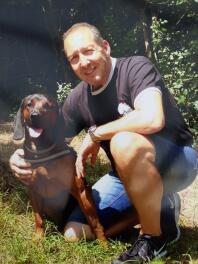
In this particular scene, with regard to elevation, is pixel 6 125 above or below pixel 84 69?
below

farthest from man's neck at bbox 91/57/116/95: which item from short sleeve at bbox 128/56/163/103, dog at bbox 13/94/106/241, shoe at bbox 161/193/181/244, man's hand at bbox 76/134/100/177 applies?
shoe at bbox 161/193/181/244

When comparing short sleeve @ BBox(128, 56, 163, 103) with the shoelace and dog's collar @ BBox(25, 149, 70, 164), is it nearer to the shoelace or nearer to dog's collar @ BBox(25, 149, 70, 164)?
dog's collar @ BBox(25, 149, 70, 164)

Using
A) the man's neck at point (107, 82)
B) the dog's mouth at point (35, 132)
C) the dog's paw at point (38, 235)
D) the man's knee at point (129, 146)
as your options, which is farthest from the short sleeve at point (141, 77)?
the dog's paw at point (38, 235)

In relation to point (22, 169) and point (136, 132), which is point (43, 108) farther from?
point (136, 132)

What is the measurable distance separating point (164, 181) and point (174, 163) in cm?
13

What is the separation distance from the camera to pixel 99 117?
8.45 feet

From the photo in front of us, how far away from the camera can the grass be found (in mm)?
2461

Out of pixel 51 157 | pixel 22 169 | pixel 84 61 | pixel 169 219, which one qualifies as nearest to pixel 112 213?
pixel 169 219

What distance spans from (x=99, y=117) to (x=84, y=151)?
226 mm

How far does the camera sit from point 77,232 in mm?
2707

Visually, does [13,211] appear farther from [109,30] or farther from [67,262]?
[109,30]

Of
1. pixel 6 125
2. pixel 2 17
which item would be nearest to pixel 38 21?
pixel 2 17

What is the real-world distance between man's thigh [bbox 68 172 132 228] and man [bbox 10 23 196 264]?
0.14m

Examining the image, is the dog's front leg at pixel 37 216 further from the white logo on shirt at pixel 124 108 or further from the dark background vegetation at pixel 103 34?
the dark background vegetation at pixel 103 34
